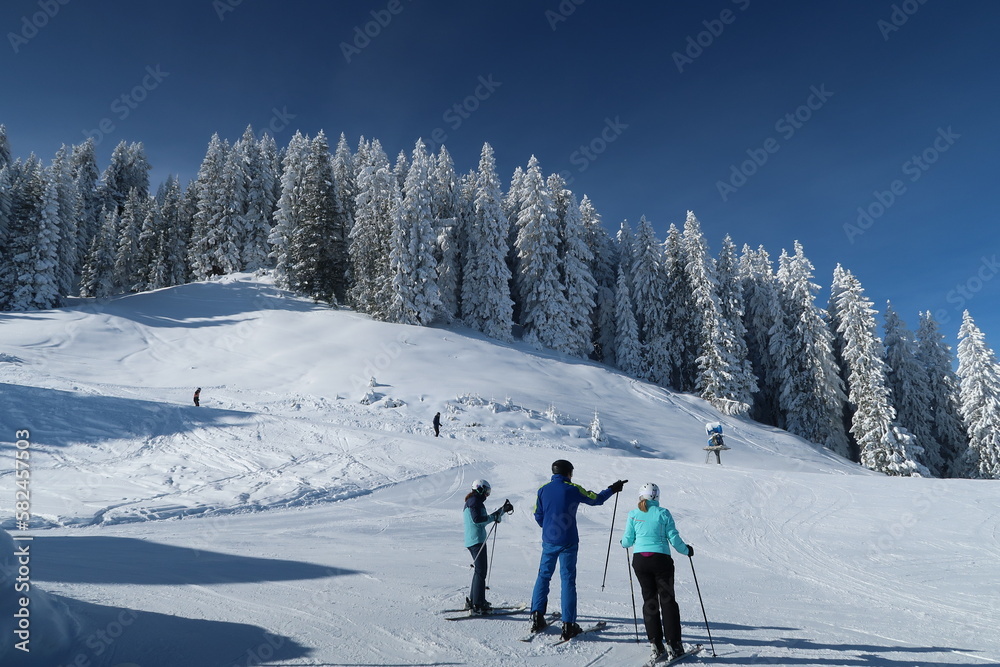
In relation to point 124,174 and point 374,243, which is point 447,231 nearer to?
point 374,243

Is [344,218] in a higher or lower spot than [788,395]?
higher

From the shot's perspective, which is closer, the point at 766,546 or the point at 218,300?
the point at 766,546

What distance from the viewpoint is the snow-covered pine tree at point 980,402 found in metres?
32.9

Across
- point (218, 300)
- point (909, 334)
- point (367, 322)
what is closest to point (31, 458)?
point (367, 322)

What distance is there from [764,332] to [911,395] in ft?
36.7

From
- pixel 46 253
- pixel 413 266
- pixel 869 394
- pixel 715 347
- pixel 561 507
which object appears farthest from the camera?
pixel 46 253

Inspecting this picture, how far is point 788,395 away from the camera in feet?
133

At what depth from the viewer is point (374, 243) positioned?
1668 inches

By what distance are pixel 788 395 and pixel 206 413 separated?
3944cm

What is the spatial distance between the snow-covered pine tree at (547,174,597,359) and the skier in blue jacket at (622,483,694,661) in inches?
1506

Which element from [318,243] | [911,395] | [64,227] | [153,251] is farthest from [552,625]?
[153,251]

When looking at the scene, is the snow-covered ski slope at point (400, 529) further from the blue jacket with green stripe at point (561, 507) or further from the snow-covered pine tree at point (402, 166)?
the snow-covered pine tree at point (402, 166)

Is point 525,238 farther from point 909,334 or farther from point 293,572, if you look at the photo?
point 293,572

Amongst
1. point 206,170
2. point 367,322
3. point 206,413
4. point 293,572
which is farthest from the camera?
point 206,170
